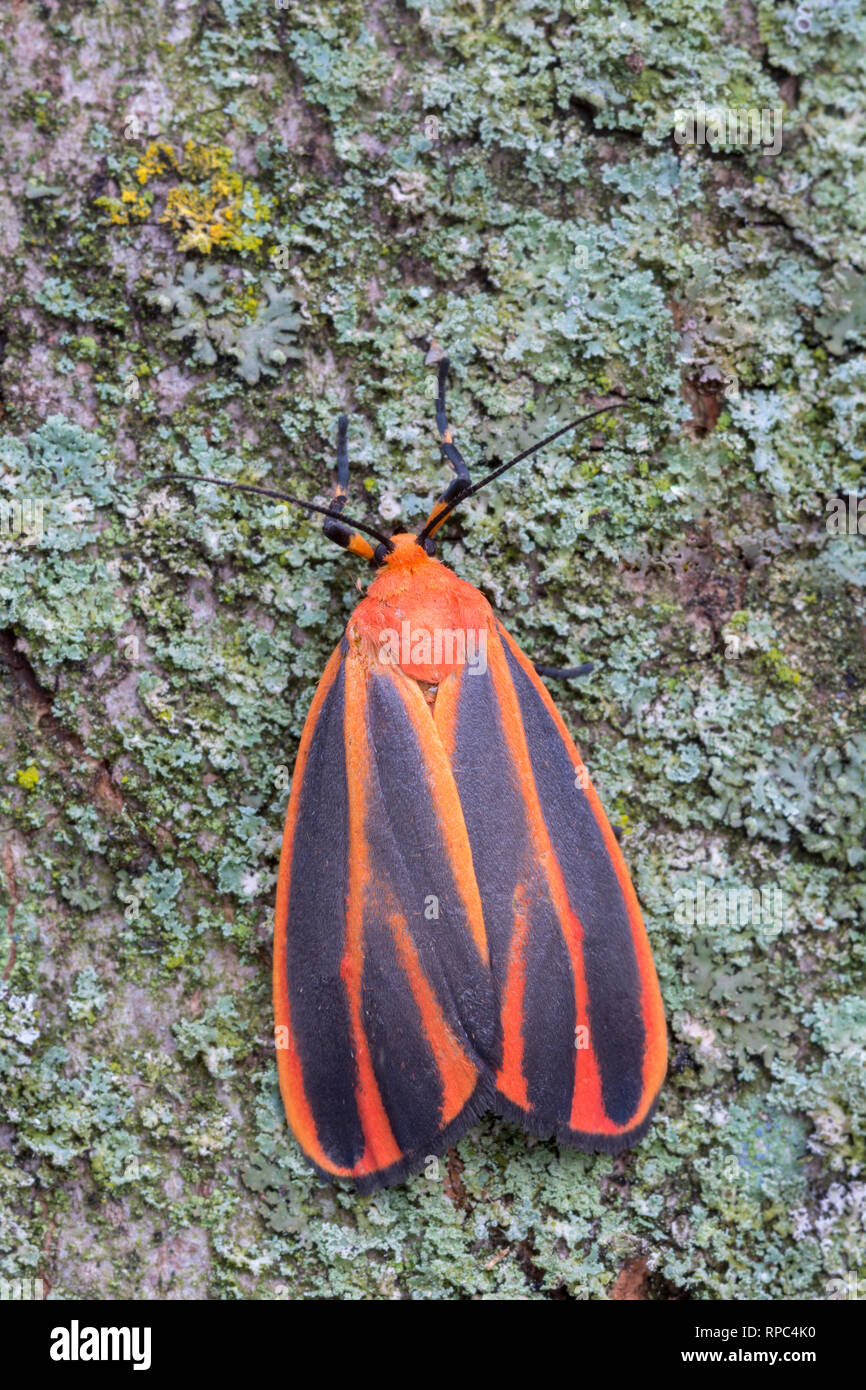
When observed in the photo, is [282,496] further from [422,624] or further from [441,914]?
[441,914]

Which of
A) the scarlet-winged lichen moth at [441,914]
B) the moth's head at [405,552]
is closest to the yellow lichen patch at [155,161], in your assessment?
the scarlet-winged lichen moth at [441,914]

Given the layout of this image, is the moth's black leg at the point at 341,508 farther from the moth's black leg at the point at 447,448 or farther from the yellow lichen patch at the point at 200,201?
the yellow lichen patch at the point at 200,201

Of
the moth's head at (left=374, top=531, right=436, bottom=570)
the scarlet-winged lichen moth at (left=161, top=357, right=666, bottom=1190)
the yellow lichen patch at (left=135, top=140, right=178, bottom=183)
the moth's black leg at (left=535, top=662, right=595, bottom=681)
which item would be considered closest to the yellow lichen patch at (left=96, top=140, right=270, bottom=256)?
the yellow lichen patch at (left=135, top=140, right=178, bottom=183)

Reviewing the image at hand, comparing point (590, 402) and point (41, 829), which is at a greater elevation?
point (590, 402)

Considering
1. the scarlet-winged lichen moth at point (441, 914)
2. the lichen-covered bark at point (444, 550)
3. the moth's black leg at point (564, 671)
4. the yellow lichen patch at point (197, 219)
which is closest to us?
the scarlet-winged lichen moth at point (441, 914)

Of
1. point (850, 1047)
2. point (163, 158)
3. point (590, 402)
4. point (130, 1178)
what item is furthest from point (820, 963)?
point (163, 158)
